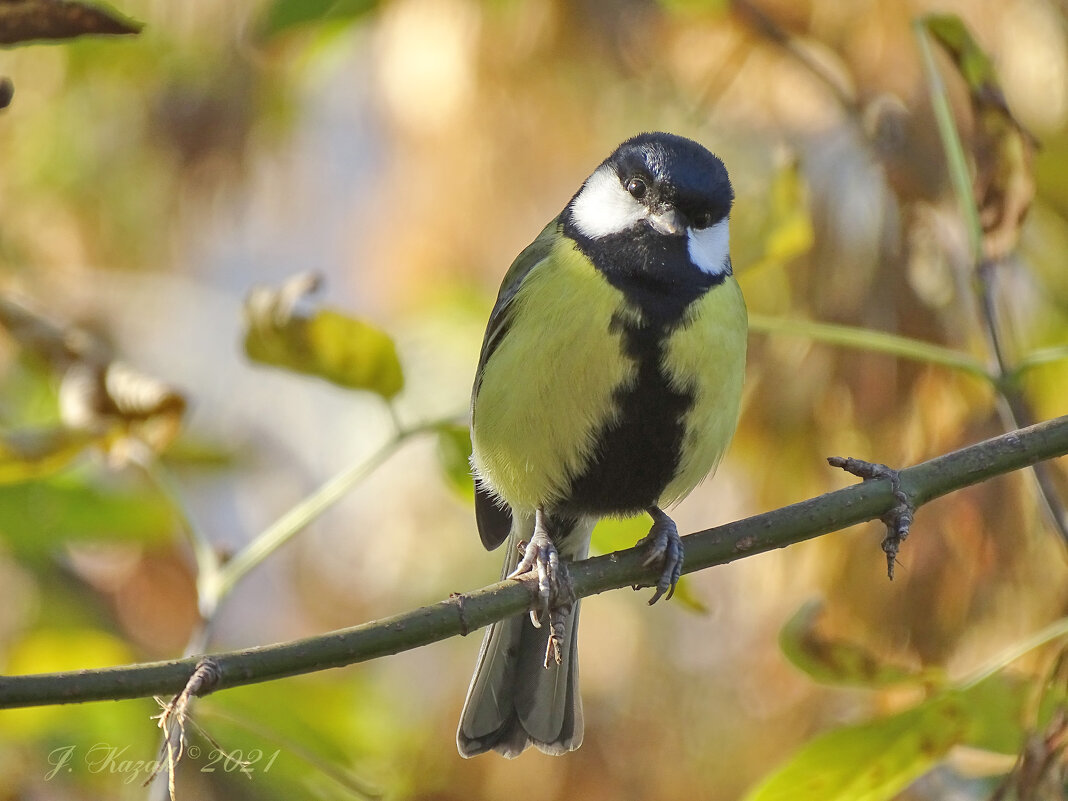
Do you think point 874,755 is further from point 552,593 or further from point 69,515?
point 69,515

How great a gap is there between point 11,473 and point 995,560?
6.88ft

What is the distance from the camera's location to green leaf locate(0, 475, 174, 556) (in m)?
2.81

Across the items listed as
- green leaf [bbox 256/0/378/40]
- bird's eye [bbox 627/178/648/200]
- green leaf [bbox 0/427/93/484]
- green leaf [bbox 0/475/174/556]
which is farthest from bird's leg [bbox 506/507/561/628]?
green leaf [bbox 0/475/174/556]

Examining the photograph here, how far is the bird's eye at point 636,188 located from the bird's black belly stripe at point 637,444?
0.29 m

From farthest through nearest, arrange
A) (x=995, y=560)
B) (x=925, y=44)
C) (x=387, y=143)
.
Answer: (x=387, y=143) < (x=995, y=560) < (x=925, y=44)

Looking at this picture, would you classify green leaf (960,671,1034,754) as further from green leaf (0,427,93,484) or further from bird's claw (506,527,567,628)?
green leaf (0,427,93,484)

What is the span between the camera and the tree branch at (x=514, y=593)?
1.30 meters

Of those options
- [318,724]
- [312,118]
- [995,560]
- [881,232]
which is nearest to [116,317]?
[312,118]

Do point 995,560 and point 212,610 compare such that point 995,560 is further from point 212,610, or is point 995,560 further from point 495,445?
point 212,610

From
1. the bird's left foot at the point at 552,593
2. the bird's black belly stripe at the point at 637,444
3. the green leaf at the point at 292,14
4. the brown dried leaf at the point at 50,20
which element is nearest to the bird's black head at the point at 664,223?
the bird's black belly stripe at the point at 637,444

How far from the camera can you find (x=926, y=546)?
2.82 metres

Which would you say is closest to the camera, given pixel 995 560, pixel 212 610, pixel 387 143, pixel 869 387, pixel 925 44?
pixel 212 610

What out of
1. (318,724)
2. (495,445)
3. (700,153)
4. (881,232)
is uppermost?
(700,153)

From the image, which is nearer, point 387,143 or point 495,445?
point 495,445
